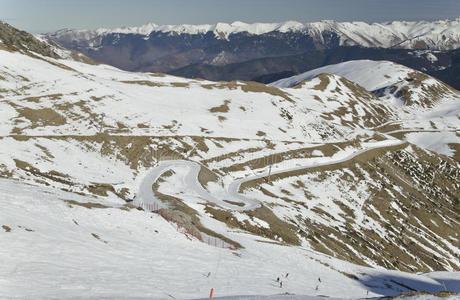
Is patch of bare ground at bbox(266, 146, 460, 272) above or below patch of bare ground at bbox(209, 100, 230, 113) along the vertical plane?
below

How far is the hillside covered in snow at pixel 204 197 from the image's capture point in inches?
853

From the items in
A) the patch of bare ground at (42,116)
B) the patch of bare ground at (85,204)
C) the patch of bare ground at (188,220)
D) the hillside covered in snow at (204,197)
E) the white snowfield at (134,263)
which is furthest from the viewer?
the patch of bare ground at (42,116)

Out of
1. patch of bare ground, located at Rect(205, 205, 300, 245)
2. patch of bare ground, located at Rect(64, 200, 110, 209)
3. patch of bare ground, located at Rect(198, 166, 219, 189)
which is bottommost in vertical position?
patch of bare ground, located at Rect(205, 205, 300, 245)

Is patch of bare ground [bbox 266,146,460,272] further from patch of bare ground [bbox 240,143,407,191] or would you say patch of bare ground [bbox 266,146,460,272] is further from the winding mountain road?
the winding mountain road

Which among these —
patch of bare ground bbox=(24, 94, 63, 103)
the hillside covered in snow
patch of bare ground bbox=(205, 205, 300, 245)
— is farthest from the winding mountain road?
patch of bare ground bbox=(24, 94, 63, 103)

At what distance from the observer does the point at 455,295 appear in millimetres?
12539

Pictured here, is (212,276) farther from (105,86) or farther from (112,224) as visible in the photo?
(105,86)

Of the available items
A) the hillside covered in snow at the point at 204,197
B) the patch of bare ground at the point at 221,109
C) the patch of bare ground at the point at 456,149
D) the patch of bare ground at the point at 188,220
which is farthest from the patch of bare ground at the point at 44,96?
the patch of bare ground at the point at 456,149

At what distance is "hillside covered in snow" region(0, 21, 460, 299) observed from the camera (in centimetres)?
2167

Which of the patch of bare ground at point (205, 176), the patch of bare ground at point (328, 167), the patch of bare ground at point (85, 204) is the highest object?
the patch of bare ground at point (328, 167)

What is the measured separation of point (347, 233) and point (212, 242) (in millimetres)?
38711

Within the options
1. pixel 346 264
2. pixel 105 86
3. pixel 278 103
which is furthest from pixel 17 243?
pixel 278 103

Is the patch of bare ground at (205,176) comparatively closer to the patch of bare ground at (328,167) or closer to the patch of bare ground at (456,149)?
the patch of bare ground at (328,167)

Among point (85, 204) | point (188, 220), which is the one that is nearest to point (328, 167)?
point (188, 220)
